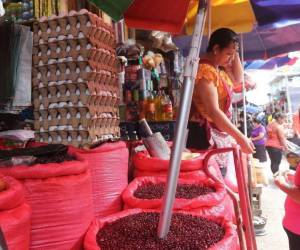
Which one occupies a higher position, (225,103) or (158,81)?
(158,81)

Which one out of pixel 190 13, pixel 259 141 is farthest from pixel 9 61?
pixel 259 141

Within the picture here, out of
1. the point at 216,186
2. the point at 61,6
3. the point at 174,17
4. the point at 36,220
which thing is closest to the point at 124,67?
the point at 61,6

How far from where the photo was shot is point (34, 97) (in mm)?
2877

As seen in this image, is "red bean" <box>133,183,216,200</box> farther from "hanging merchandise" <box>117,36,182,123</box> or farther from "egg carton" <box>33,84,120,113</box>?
"hanging merchandise" <box>117,36,182,123</box>

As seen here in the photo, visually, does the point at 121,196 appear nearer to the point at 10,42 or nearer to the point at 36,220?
the point at 36,220

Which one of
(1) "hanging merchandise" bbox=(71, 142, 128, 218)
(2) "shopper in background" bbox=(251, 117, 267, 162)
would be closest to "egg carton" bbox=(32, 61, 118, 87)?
(1) "hanging merchandise" bbox=(71, 142, 128, 218)

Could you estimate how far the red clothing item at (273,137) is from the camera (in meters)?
9.36

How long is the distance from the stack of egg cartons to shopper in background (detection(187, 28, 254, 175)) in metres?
0.76

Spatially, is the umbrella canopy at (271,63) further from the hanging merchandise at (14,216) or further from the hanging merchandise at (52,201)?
the hanging merchandise at (14,216)

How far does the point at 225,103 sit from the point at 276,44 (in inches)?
133

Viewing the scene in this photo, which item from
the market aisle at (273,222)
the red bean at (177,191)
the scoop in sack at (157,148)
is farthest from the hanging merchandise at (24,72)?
the market aisle at (273,222)

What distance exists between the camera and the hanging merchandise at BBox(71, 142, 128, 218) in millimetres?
2363

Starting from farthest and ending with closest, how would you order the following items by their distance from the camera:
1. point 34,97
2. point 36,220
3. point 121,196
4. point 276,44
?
point 276,44 → point 34,97 → point 121,196 → point 36,220

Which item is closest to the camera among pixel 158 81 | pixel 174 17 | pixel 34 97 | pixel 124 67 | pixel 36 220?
pixel 36 220
